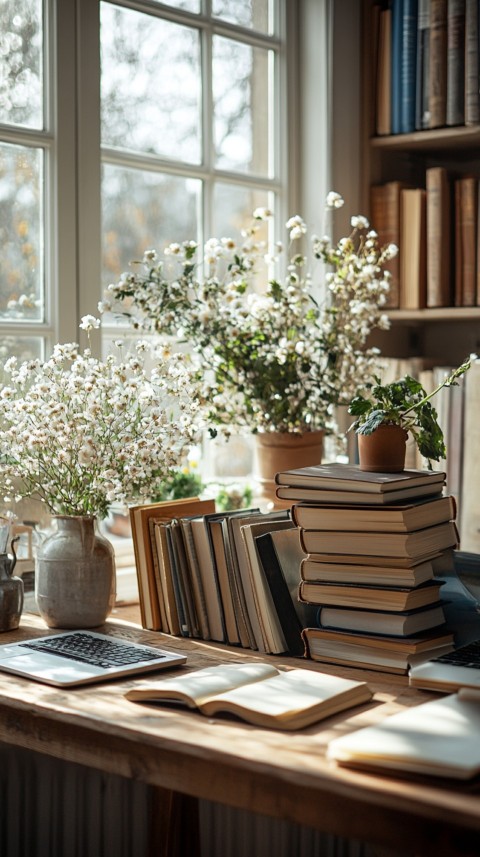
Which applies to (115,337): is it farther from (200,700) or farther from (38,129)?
(200,700)

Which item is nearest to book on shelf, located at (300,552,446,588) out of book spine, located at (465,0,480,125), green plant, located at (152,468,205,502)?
green plant, located at (152,468,205,502)

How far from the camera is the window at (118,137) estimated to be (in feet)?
7.41

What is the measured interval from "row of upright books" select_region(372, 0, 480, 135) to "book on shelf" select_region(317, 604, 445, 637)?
147cm

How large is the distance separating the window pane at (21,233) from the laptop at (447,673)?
1158 millimetres

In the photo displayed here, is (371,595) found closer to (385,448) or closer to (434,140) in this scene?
(385,448)

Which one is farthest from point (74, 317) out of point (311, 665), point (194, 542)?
point (311, 665)

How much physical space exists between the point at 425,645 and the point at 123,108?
4.78 feet

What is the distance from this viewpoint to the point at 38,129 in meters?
2.29

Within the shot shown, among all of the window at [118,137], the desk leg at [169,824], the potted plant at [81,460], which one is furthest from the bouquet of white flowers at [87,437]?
the desk leg at [169,824]

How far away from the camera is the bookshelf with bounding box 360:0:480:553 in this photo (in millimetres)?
2744

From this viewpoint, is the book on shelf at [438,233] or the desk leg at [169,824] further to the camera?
the book on shelf at [438,233]

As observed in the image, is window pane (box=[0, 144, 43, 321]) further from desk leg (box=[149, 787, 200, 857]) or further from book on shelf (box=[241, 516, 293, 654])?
desk leg (box=[149, 787, 200, 857])

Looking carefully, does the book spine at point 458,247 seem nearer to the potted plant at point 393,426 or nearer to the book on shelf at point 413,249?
the book on shelf at point 413,249

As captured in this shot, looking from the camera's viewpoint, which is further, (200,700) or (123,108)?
(123,108)
